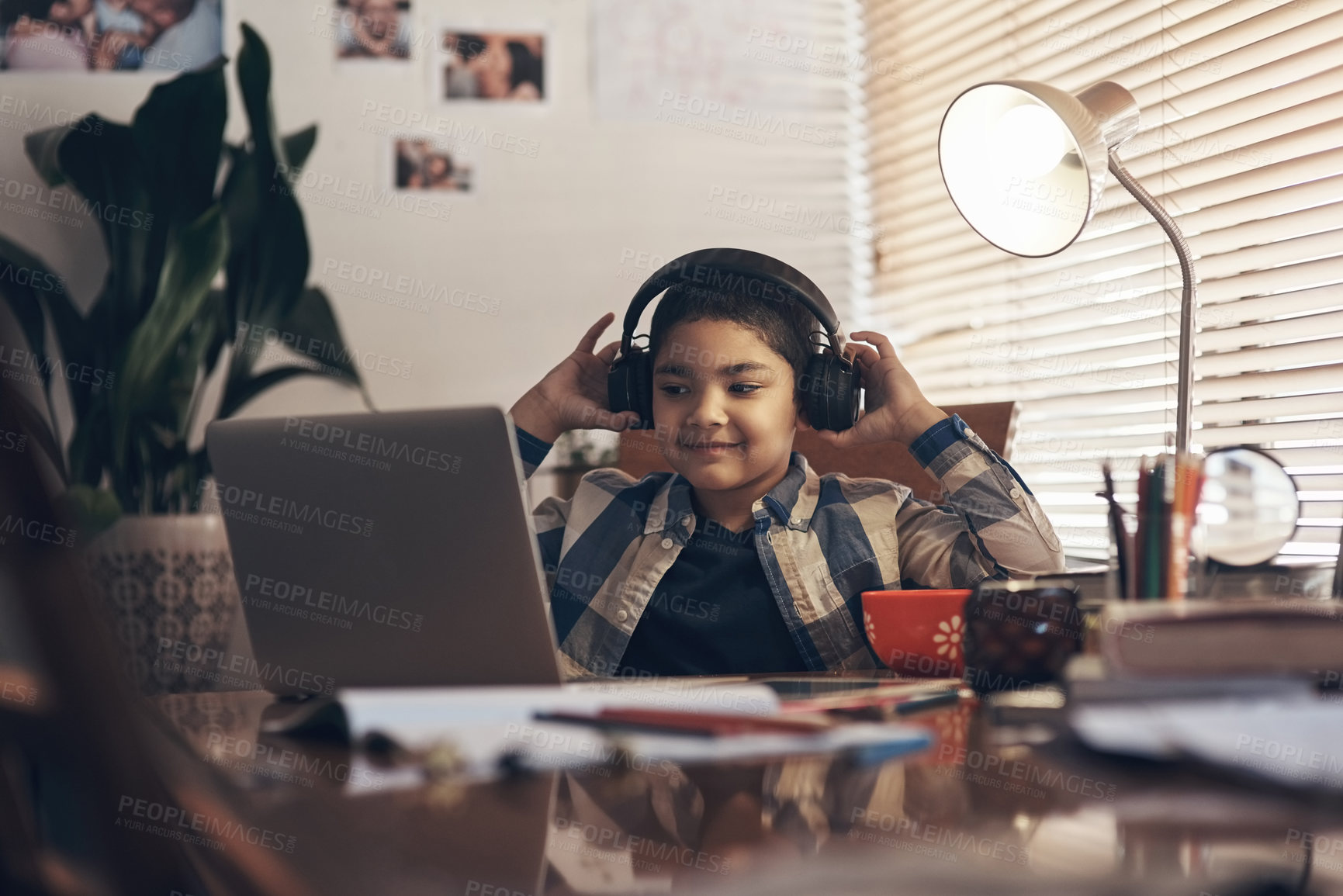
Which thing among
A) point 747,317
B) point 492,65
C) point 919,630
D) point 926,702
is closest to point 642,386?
point 747,317

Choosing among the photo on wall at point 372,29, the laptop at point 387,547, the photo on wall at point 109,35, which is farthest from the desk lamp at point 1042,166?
the photo on wall at point 109,35

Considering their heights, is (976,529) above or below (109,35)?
below

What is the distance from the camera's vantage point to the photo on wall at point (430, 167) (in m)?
2.35

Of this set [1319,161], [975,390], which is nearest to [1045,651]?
[1319,161]

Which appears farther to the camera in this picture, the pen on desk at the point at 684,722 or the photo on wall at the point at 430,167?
the photo on wall at the point at 430,167

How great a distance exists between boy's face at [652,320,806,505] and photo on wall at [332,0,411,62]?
1409 millimetres

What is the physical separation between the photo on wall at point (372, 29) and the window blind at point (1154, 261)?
1114 millimetres

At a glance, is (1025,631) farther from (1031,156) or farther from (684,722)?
(1031,156)

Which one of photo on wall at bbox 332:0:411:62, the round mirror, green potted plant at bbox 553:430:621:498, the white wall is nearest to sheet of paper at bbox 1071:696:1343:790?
the round mirror

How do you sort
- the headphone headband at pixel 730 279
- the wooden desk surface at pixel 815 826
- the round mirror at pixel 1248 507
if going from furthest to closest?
1. the headphone headband at pixel 730 279
2. the round mirror at pixel 1248 507
3. the wooden desk surface at pixel 815 826

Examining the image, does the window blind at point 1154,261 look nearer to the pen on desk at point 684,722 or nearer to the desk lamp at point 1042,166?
the desk lamp at point 1042,166

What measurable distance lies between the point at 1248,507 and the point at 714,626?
1.99ft

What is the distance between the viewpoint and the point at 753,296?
52.7 inches

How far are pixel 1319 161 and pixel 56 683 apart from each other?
161 centimetres
